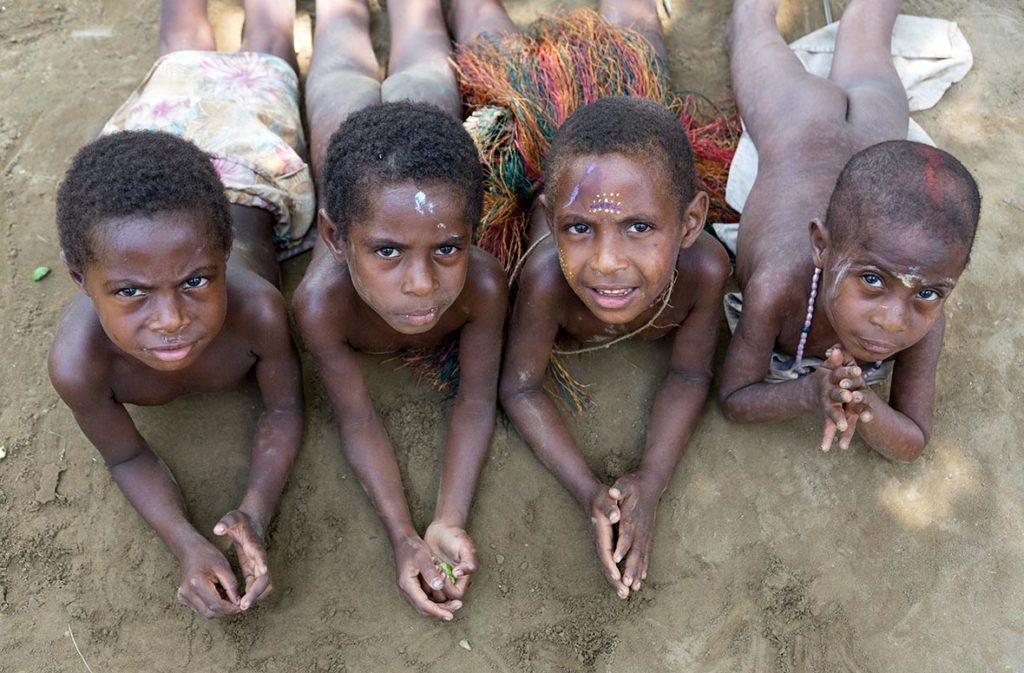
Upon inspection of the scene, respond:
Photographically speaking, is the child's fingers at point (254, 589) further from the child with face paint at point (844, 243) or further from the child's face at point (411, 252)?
the child with face paint at point (844, 243)

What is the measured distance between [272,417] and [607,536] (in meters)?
0.91

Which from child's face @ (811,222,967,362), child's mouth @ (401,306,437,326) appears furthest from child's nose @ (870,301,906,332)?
child's mouth @ (401,306,437,326)

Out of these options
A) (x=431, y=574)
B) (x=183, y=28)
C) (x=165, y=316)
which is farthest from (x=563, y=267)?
(x=183, y=28)

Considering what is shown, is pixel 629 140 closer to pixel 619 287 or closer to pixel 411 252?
pixel 619 287

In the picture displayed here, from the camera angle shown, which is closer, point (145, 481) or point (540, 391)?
point (145, 481)

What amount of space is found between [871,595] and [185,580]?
1618 millimetres

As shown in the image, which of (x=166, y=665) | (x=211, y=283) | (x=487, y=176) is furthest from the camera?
(x=487, y=176)

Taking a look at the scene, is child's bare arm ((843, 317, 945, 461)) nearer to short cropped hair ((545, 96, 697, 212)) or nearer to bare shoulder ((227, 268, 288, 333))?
short cropped hair ((545, 96, 697, 212))

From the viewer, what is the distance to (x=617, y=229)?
2.08m

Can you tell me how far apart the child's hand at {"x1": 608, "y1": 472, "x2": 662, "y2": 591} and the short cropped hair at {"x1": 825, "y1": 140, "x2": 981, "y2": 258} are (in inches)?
29.5

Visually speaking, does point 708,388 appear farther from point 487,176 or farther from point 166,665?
point 166,665

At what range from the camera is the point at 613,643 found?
2.22 m

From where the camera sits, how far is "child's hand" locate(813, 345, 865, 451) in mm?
1943

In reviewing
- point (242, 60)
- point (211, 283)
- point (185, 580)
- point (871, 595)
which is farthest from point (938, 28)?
point (185, 580)
